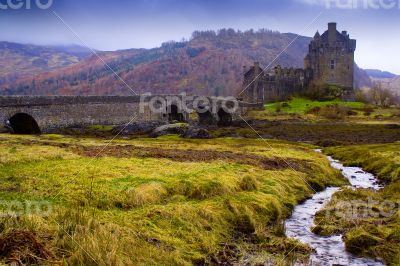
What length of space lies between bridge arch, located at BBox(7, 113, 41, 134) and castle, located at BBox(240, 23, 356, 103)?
69.9 meters

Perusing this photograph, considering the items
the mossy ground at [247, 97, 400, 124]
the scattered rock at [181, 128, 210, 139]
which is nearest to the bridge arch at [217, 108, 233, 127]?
the mossy ground at [247, 97, 400, 124]

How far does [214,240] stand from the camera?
1548 cm

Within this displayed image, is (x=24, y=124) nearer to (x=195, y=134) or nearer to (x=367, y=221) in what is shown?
(x=195, y=134)

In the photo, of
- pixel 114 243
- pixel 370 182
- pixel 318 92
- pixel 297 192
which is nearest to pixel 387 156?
pixel 370 182

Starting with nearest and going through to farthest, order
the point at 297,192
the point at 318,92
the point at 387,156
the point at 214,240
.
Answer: the point at 214,240, the point at 297,192, the point at 387,156, the point at 318,92

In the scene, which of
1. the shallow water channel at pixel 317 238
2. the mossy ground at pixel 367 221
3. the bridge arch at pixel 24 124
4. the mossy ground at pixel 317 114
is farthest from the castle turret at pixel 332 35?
the shallow water channel at pixel 317 238

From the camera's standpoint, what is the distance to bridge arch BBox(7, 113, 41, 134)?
Result: 64312mm

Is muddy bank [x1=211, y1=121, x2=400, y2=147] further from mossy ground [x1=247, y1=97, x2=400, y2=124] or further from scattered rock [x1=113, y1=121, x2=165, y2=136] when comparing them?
scattered rock [x1=113, y1=121, x2=165, y2=136]

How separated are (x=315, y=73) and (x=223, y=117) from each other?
42380 millimetres

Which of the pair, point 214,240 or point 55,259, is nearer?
point 55,259

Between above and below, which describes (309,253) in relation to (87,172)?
below

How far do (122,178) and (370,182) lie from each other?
1643cm

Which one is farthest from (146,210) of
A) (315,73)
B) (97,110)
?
(315,73)

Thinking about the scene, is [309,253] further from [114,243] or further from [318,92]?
[318,92]
